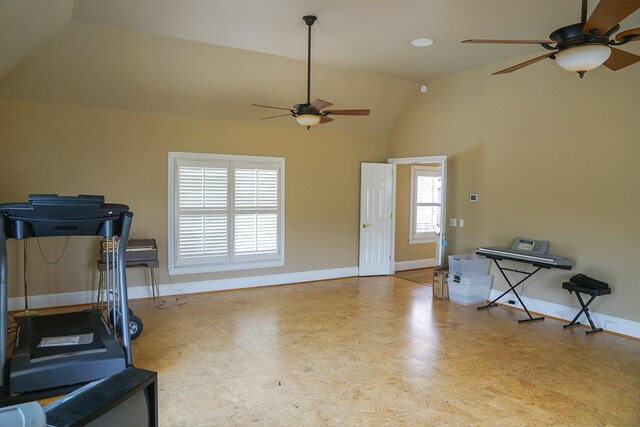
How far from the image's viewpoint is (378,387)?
131 inches

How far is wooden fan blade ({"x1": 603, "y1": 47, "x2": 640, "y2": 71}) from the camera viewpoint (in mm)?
2828

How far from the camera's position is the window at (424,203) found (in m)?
8.30

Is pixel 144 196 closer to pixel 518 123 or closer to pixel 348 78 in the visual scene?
pixel 348 78

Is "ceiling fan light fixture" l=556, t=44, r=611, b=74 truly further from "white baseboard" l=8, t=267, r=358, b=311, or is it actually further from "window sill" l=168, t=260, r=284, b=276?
"white baseboard" l=8, t=267, r=358, b=311

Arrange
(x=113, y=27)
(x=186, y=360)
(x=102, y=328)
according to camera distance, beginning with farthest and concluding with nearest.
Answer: (x=113, y=27) < (x=186, y=360) < (x=102, y=328)

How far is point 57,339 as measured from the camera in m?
3.03

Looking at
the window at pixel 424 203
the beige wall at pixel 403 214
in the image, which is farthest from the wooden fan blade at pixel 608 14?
the window at pixel 424 203

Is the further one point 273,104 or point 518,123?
point 273,104

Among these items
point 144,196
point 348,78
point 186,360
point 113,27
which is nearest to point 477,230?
point 348,78

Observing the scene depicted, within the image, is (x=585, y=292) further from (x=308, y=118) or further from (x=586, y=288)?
(x=308, y=118)

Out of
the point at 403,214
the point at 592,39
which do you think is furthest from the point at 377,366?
the point at 403,214

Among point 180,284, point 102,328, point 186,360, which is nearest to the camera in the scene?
point 102,328

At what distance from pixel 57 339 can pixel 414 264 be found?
6.60m

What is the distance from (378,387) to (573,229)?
3325mm
